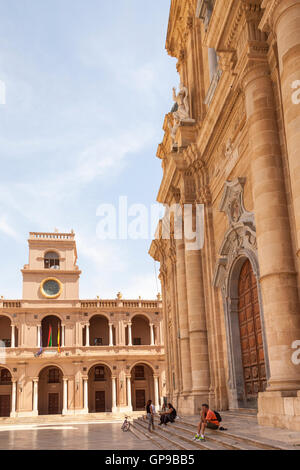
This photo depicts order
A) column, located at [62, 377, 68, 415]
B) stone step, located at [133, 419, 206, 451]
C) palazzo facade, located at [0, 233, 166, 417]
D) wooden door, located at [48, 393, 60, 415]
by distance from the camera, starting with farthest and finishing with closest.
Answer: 1. wooden door, located at [48, 393, 60, 415]
2. palazzo facade, located at [0, 233, 166, 417]
3. column, located at [62, 377, 68, 415]
4. stone step, located at [133, 419, 206, 451]

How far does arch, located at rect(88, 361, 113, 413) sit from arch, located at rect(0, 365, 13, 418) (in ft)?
23.7

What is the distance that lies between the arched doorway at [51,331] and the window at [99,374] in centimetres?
510

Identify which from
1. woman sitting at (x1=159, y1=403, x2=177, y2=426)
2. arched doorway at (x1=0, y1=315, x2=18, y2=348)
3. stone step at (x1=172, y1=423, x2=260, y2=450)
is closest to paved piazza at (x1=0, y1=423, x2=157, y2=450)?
woman sitting at (x1=159, y1=403, x2=177, y2=426)

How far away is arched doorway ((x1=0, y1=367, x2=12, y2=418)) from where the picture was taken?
44156 millimetres

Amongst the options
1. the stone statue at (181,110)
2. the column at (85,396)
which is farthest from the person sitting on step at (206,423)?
the column at (85,396)

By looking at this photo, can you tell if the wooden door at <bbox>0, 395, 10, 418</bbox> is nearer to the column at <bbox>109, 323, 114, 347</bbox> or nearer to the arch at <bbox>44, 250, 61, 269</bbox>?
the column at <bbox>109, 323, 114, 347</bbox>

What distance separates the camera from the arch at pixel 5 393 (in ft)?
145

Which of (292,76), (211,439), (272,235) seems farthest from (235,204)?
(211,439)

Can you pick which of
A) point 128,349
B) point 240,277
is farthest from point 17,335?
point 240,277

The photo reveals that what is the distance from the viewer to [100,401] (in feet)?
151

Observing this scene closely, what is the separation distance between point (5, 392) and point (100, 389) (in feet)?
28.3

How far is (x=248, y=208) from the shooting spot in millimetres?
13914

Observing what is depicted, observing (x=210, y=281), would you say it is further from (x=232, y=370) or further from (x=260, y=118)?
(x=260, y=118)

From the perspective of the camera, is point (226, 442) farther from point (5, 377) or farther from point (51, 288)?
point (5, 377)
